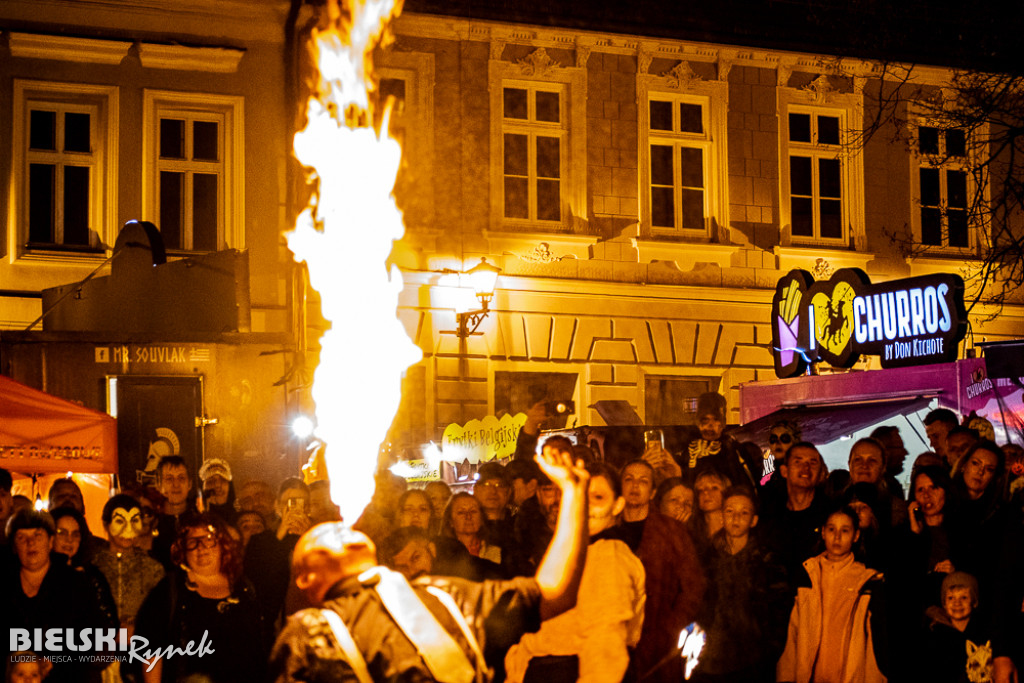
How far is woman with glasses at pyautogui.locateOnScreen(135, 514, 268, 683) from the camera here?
6965 millimetres

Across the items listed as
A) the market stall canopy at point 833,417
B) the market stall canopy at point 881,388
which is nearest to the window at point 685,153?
the market stall canopy at point 881,388

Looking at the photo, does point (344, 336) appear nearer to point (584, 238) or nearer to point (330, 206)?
point (330, 206)

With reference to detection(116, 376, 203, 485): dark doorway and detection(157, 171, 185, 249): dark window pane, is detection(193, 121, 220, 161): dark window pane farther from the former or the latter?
detection(116, 376, 203, 485): dark doorway

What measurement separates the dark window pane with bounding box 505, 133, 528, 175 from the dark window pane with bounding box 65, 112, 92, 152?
5553mm

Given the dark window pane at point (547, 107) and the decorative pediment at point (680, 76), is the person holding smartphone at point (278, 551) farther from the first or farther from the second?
the decorative pediment at point (680, 76)

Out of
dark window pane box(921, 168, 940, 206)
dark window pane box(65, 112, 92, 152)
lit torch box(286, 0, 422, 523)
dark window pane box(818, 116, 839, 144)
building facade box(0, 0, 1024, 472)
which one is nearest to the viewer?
lit torch box(286, 0, 422, 523)

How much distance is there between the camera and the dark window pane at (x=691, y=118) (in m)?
20.3

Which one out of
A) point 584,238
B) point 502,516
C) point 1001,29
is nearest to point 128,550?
point 502,516

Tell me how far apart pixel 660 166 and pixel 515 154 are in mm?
2243

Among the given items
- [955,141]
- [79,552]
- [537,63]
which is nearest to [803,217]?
[955,141]

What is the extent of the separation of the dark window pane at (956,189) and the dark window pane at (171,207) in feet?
37.8

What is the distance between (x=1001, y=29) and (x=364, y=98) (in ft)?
29.1

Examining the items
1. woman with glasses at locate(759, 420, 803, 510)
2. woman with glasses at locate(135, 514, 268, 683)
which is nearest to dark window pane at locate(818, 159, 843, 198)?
woman with glasses at locate(759, 420, 803, 510)

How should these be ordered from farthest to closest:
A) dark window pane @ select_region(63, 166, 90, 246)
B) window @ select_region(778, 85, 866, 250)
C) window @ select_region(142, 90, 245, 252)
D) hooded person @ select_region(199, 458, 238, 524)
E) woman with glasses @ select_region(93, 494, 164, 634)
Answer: window @ select_region(778, 85, 866, 250) < window @ select_region(142, 90, 245, 252) < dark window pane @ select_region(63, 166, 90, 246) < hooded person @ select_region(199, 458, 238, 524) < woman with glasses @ select_region(93, 494, 164, 634)
